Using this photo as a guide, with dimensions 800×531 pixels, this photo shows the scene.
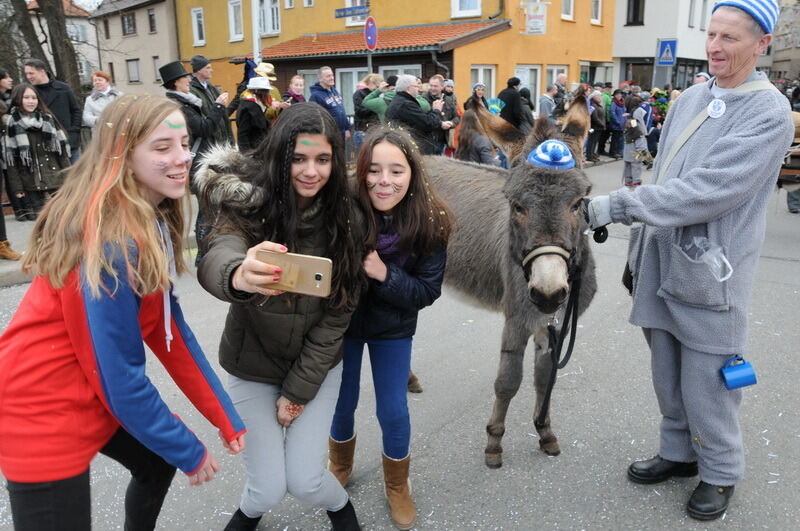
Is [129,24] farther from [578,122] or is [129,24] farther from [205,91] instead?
[578,122]

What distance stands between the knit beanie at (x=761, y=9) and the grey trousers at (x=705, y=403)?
1365mm

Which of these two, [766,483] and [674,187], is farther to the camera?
[766,483]

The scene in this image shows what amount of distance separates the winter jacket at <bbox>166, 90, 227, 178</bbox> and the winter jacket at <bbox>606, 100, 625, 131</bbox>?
12.8 meters

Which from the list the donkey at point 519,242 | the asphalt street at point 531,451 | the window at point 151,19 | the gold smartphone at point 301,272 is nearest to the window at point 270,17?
the window at point 151,19

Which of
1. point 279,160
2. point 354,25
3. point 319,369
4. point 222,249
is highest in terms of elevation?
point 354,25

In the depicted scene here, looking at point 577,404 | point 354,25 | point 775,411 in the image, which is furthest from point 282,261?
point 354,25

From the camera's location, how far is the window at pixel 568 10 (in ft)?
71.8

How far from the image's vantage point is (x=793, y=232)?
8.00 m

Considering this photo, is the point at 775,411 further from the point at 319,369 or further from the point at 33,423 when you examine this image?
the point at 33,423

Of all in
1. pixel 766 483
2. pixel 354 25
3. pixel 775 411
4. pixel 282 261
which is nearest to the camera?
pixel 282 261

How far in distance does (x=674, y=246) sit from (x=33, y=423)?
2431 mm

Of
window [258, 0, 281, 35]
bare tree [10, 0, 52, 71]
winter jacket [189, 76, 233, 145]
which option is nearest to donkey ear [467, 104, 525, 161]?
winter jacket [189, 76, 233, 145]

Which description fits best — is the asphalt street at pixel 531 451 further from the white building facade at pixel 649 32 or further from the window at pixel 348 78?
the white building facade at pixel 649 32

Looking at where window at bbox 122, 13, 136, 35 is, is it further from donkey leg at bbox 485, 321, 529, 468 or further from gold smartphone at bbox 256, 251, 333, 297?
gold smartphone at bbox 256, 251, 333, 297
